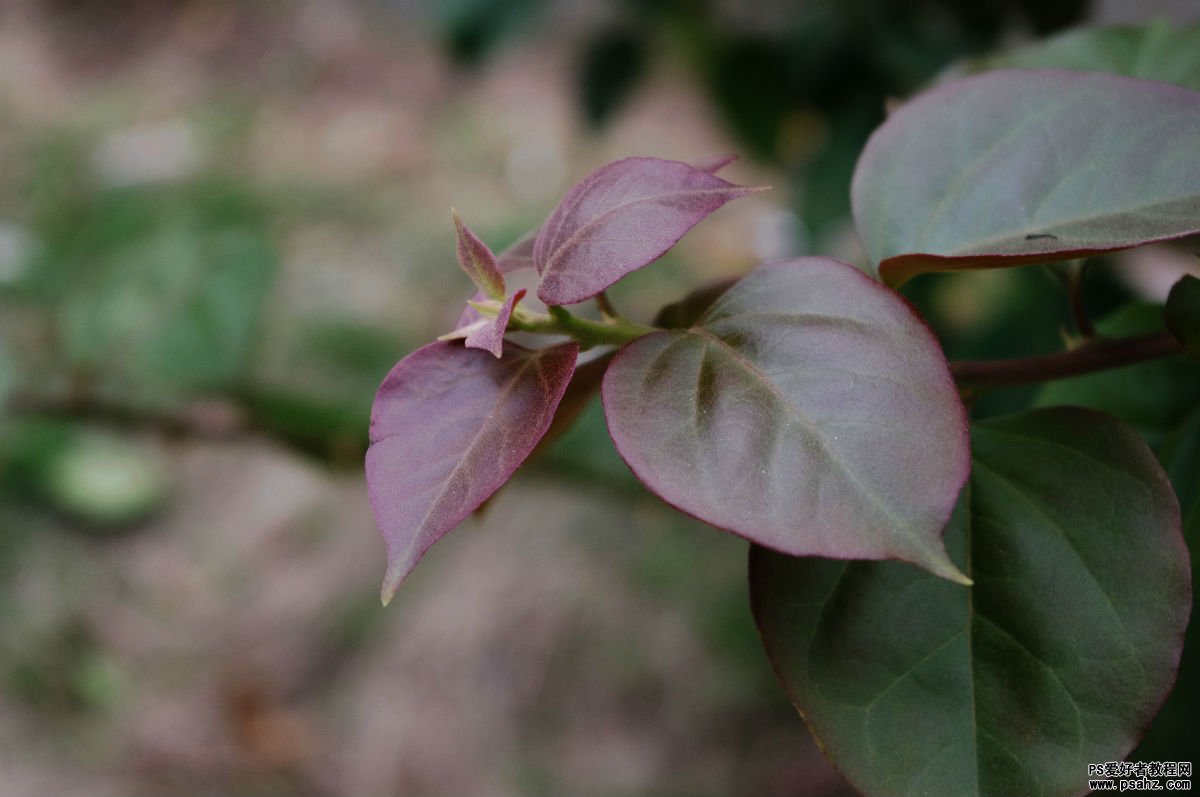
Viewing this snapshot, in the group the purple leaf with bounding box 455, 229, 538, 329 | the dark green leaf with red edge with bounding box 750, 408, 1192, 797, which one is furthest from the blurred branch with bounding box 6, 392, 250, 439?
the dark green leaf with red edge with bounding box 750, 408, 1192, 797

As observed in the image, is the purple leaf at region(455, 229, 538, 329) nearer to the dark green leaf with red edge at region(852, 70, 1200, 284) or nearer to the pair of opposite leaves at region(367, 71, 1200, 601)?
the pair of opposite leaves at region(367, 71, 1200, 601)

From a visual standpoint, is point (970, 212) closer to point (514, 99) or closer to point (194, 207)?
point (194, 207)

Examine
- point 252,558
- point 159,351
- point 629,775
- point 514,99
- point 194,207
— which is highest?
point 159,351

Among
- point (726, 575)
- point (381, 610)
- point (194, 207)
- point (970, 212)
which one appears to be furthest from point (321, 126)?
point (970, 212)

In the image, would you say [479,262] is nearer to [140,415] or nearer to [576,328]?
[576,328]

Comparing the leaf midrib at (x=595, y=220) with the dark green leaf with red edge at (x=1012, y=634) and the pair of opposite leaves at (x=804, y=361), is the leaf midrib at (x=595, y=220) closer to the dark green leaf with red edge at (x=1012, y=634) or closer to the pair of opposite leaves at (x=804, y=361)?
the pair of opposite leaves at (x=804, y=361)

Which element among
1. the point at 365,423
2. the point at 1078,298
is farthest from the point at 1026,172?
the point at 365,423
